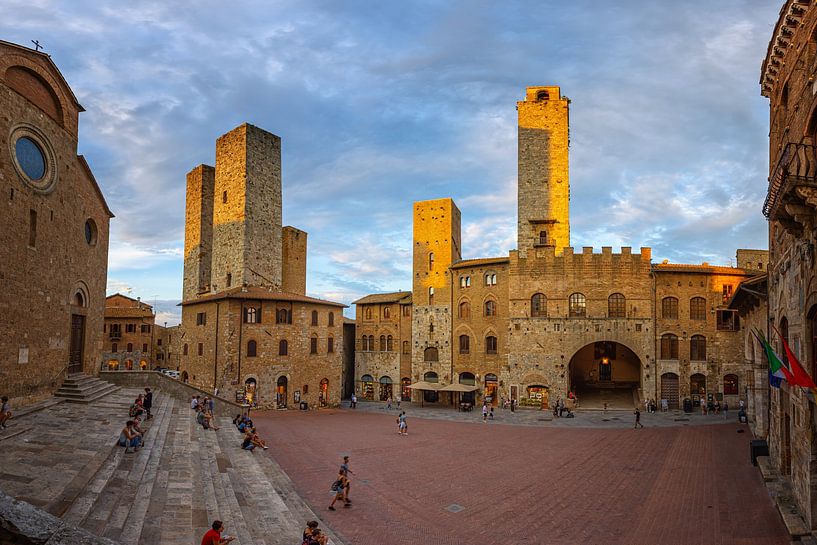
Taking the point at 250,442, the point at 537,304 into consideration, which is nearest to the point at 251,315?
the point at 250,442

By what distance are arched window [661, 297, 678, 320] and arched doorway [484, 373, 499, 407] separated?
1299cm

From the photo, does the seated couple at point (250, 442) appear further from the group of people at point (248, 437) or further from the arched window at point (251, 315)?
the arched window at point (251, 315)

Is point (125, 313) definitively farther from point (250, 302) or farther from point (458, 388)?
point (458, 388)

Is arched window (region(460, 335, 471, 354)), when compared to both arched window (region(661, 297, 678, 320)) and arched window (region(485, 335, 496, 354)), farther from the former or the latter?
arched window (region(661, 297, 678, 320))

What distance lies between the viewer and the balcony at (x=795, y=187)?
9539 mm

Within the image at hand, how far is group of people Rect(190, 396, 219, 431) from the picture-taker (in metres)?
22.0

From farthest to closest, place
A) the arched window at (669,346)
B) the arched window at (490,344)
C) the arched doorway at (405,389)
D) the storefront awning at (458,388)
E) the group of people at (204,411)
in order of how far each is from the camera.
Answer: the arched doorway at (405,389)
the arched window at (490,344)
the storefront awning at (458,388)
the arched window at (669,346)
the group of people at (204,411)

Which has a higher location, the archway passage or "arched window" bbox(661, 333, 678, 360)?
"arched window" bbox(661, 333, 678, 360)

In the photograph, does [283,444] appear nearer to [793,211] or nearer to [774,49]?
[793,211]

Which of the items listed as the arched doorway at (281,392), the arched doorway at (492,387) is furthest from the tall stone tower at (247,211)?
the arched doorway at (492,387)

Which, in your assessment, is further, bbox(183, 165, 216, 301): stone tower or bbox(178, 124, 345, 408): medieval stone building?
bbox(183, 165, 216, 301): stone tower

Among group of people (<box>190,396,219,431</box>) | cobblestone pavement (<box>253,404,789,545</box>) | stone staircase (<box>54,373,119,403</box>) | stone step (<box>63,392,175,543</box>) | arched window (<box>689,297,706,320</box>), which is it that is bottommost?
cobblestone pavement (<box>253,404,789,545</box>)

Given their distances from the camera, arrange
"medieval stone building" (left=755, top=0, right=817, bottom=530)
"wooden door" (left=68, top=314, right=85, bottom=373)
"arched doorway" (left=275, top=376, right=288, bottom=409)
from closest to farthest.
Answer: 1. "medieval stone building" (left=755, top=0, right=817, bottom=530)
2. "wooden door" (left=68, top=314, right=85, bottom=373)
3. "arched doorway" (left=275, top=376, right=288, bottom=409)

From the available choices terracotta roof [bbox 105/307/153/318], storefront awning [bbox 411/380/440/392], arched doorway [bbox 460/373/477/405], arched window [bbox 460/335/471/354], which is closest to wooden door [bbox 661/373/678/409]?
arched doorway [bbox 460/373/477/405]
